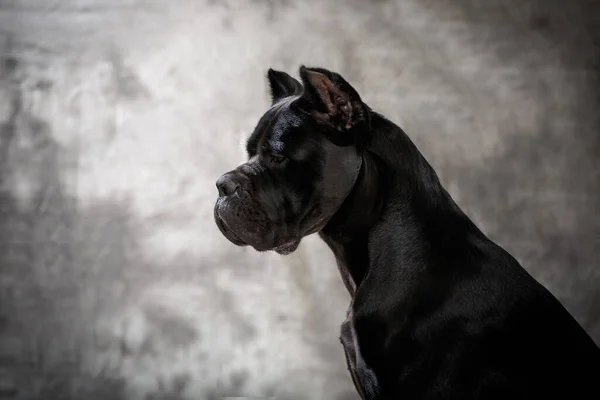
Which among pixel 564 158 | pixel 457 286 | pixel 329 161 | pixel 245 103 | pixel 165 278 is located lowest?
pixel 457 286

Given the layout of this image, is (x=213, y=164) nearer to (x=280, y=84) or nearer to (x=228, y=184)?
(x=280, y=84)

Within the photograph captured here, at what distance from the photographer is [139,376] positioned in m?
3.64

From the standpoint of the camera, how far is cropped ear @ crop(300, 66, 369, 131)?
1.75 metres

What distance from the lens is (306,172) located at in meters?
1.77

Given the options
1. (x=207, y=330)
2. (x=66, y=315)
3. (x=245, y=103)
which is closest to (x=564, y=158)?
(x=245, y=103)

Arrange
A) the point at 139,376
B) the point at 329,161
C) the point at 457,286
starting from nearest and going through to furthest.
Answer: the point at 457,286 < the point at 329,161 < the point at 139,376

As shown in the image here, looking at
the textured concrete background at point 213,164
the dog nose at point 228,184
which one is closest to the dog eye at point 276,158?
the dog nose at point 228,184

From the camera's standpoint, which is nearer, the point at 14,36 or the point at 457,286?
the point at 457,286

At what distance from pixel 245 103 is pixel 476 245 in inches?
88.4

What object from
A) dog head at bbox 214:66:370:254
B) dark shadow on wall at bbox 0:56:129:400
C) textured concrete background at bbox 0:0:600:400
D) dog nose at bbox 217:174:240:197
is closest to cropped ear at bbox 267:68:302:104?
dog head at bbox 214:66:370:254

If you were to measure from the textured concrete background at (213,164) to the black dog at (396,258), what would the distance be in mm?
1866

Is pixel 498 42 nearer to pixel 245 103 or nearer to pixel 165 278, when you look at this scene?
pixel 245 103

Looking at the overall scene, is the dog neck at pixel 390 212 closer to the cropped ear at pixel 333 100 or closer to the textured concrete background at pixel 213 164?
the cropped ear at pixel 333 100

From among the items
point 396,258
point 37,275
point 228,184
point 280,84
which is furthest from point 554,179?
point 37,275
